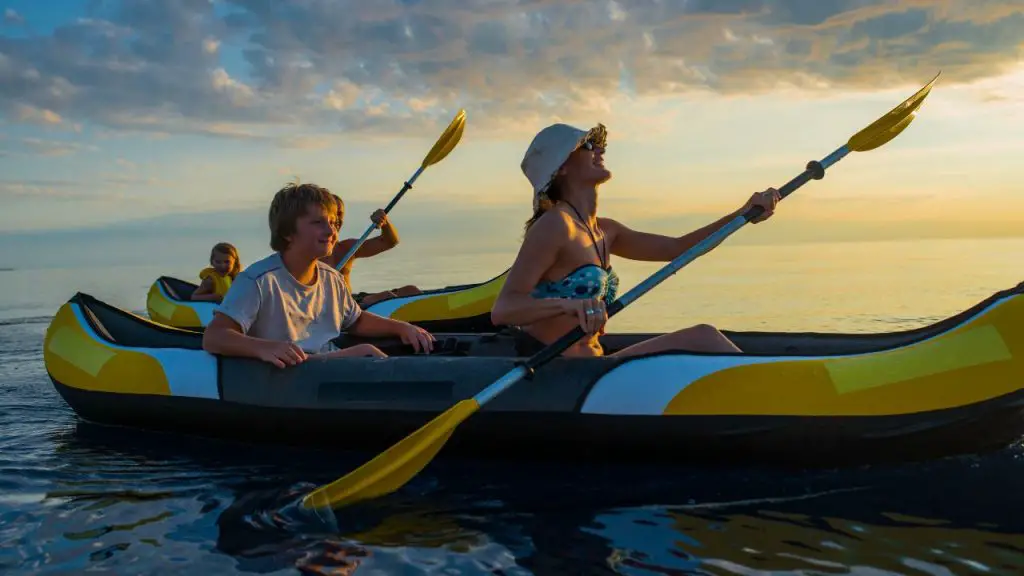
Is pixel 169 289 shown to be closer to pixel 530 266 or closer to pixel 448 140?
pixel 448 140

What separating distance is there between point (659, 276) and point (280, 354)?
169 cm

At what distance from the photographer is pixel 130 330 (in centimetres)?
531

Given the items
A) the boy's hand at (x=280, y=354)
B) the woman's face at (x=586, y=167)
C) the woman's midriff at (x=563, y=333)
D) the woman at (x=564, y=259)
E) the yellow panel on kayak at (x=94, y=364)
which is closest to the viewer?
the woman at (x=564, y=259)

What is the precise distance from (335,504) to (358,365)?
0.92 m

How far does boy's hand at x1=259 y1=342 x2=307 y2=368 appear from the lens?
404 cm

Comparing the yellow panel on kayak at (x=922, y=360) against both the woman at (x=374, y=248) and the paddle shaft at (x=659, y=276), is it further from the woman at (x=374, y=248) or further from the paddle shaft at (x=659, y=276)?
the woman at (x=374, y=248)

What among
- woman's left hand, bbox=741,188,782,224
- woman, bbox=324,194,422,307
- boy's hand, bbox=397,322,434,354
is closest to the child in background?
woman, bbox=324,194,422,307

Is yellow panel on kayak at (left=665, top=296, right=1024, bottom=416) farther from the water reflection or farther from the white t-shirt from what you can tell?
the white t-shirt

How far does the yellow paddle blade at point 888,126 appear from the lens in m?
4.75

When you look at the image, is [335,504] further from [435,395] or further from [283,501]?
[435,395]

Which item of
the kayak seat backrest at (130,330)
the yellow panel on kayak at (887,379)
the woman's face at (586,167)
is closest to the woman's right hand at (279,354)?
the kayak seat backrest at (130,330)

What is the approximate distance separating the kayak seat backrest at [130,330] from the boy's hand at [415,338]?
1.10m

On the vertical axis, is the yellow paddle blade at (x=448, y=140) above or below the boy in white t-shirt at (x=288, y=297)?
above

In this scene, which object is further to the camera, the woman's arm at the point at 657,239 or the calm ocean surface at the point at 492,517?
the woman's arm at the point at 657,239
